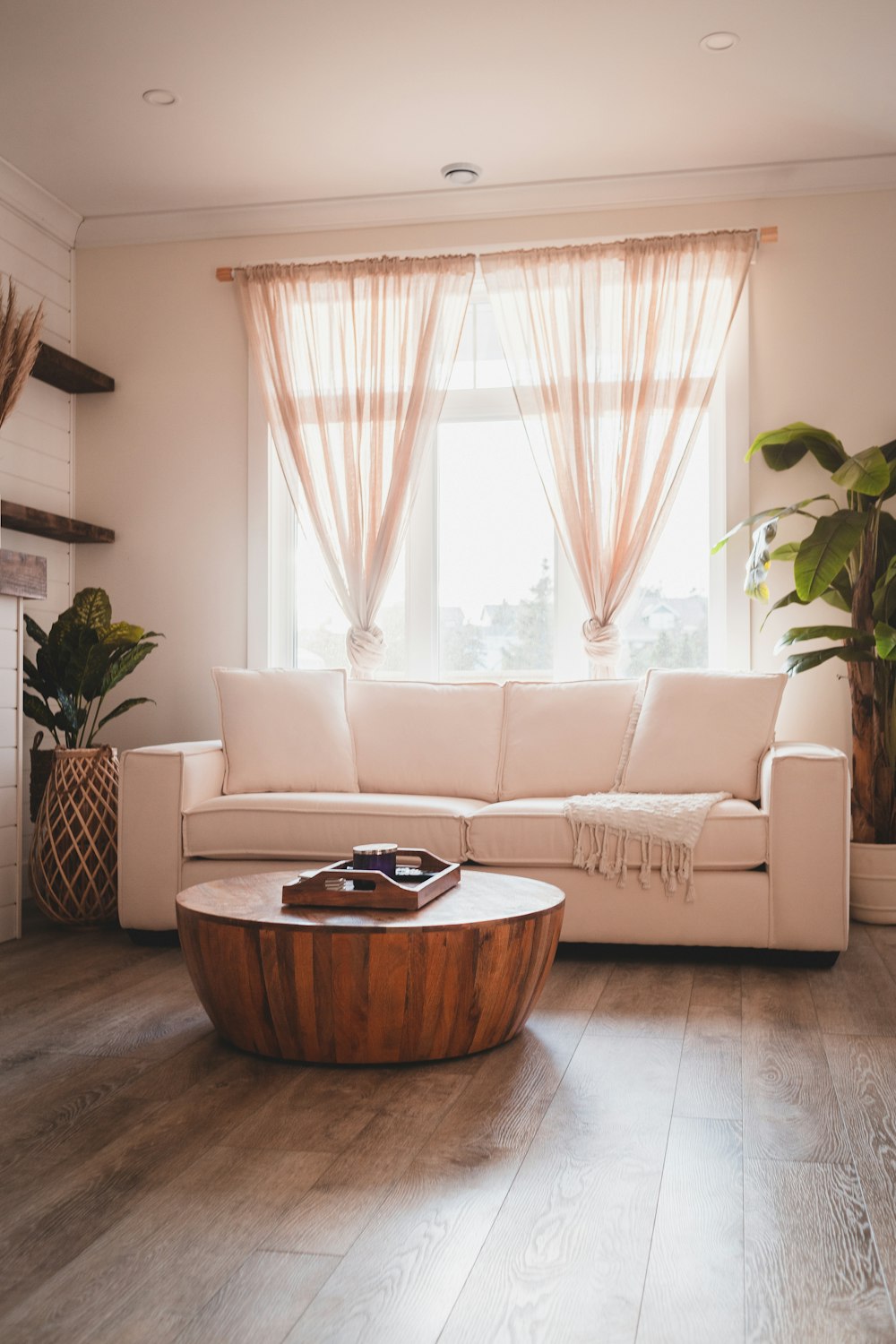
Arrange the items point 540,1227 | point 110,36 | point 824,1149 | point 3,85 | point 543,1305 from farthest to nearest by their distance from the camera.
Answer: point 3,85 < point 110,36 < point 824,1149 < point 540,1227 < point 543,1305

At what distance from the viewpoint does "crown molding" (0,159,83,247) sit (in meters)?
4.39

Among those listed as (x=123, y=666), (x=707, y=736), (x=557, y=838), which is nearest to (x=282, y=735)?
(x=123, y=666)

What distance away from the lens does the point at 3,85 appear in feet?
12.3

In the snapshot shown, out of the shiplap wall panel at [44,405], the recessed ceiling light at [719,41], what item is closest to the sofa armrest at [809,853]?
the recessed ceiling light at [719,41]

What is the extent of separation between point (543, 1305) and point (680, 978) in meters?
1.87

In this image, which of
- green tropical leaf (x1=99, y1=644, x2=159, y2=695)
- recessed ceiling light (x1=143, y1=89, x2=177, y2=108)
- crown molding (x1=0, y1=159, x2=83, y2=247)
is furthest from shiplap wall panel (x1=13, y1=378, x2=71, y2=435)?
recessed ceiling light (x1=143, y1=89, x2=177, y2=108)

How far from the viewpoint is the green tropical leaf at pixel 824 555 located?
372 centimetres

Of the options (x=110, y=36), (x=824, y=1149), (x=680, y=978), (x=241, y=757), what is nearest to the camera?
(x=824, y=1149)

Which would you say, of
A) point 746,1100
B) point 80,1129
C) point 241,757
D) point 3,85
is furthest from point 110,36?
point 746,1100

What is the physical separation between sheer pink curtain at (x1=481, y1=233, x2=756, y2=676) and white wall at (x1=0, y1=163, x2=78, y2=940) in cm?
180

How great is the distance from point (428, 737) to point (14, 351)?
1.86 metres

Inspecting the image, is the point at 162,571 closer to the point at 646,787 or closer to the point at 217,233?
the point at 217,233

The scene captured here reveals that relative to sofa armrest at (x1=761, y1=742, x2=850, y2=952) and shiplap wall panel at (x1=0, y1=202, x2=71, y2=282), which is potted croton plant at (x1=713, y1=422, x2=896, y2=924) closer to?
sofa armrest at (x1=761, y1=742, x2=850, y2=952)

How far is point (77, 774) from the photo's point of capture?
4055 millimetres
